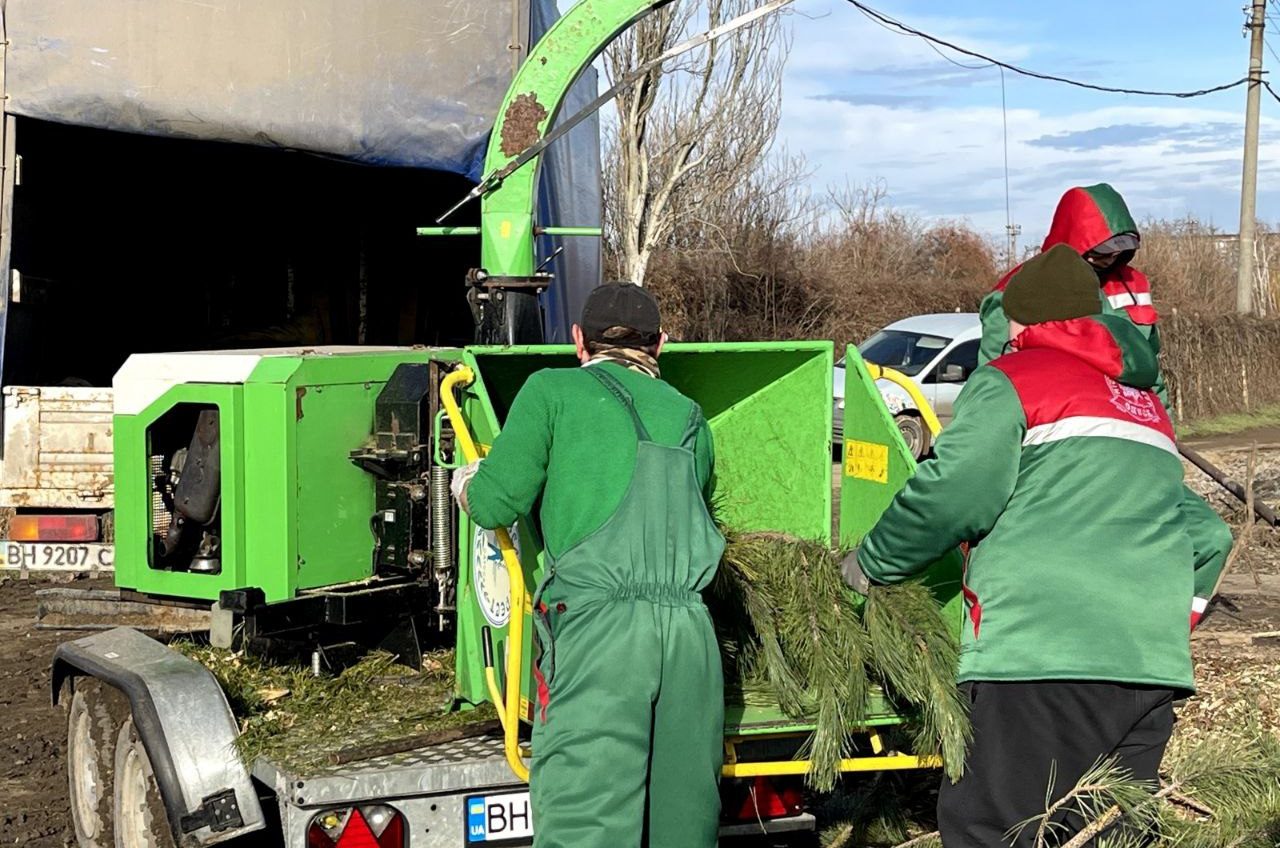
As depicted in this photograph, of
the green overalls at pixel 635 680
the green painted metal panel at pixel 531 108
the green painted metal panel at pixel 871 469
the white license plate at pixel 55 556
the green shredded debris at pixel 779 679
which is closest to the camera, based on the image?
the green overalls at pixel 635 680

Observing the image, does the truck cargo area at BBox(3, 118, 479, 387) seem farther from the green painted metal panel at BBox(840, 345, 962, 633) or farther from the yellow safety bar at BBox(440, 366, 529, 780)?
the yellow safety bar at BBox(440, 366, 529, 780)

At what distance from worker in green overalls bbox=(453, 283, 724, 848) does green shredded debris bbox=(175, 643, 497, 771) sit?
671 mm

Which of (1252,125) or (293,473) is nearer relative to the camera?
(293,473)

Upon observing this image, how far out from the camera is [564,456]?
3.24 meters

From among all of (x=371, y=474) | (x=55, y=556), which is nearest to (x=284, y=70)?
(x=55, y=556)

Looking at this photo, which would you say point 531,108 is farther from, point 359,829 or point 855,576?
point 359,829

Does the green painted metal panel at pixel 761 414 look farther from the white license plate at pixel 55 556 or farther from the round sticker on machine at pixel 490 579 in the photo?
the white license plate at pixel 55 556

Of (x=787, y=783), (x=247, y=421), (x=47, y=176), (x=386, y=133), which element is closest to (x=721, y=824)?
(x=787, y=783)

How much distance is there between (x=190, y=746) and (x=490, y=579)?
0.87m

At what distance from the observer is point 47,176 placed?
795cm

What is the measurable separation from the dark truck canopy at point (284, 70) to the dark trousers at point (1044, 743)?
166 inches

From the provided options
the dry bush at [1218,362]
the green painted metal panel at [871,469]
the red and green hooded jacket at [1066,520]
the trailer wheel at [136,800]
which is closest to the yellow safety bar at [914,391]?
the green painted metal panel at [871,469]

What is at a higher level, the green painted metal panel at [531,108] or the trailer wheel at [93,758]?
the green painted metal panel at [531,108]

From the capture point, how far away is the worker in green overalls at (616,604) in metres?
3.08
